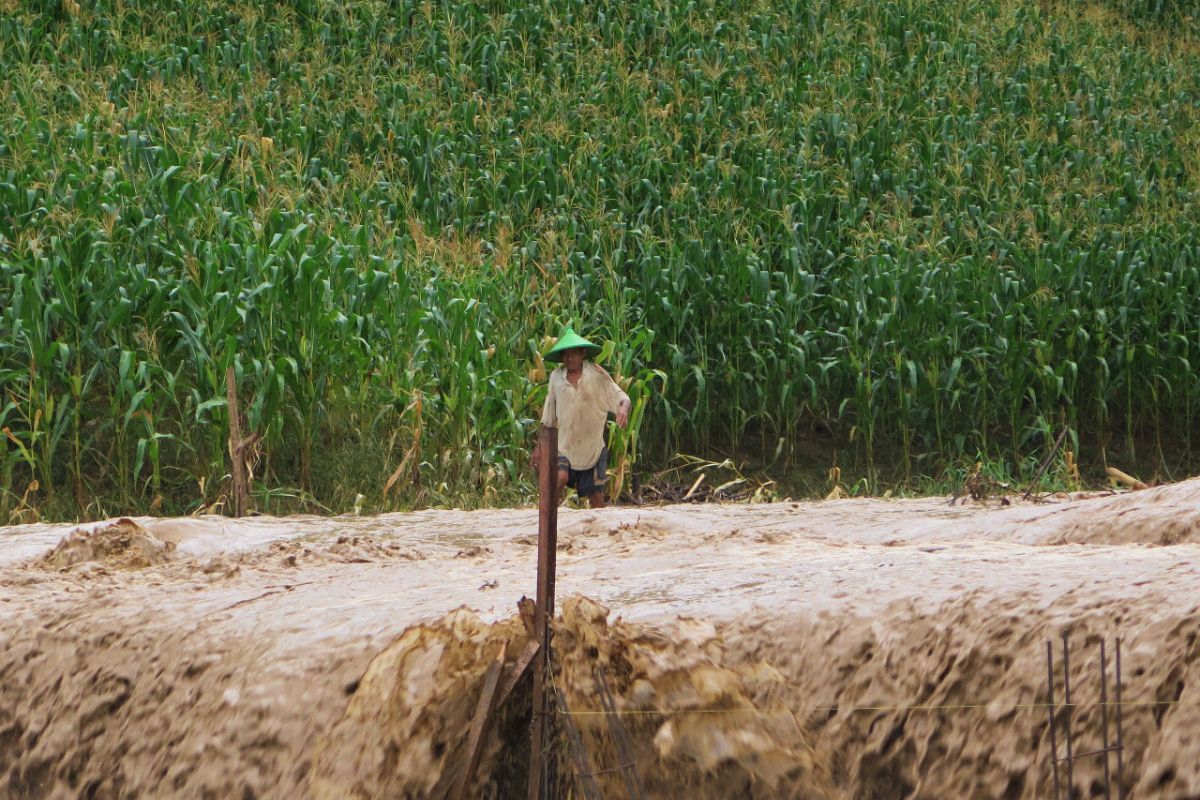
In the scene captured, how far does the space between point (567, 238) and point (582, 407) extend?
4.31 meters

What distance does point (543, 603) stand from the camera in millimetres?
3076

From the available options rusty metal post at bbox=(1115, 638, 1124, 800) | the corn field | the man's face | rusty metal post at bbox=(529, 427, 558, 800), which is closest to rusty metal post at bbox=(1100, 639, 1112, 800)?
rusty metal post at bbox=(1115, 638, 1124, 800)

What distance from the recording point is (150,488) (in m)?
7.78

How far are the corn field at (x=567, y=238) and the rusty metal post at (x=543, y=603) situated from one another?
422cm

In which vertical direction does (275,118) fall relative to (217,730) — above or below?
above

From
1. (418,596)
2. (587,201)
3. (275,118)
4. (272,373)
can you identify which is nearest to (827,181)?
(587,201)

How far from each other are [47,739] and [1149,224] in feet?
32.9

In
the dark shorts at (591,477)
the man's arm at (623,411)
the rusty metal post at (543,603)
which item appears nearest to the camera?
the rusty metal post at (543,603)

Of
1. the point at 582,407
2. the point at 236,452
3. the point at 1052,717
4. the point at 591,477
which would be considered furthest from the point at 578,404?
the point at 1052,717

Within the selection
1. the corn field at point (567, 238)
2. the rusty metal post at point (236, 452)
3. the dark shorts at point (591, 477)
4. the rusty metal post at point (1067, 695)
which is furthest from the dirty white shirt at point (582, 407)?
the rusty metal post at point (1067, 695)

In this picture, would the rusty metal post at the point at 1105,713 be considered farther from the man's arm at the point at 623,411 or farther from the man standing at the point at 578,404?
the man standing at the point at 578,404

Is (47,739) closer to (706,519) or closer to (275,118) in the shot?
(706,519)

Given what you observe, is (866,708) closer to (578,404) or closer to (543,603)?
(543,603)

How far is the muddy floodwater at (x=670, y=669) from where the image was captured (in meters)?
2.65
